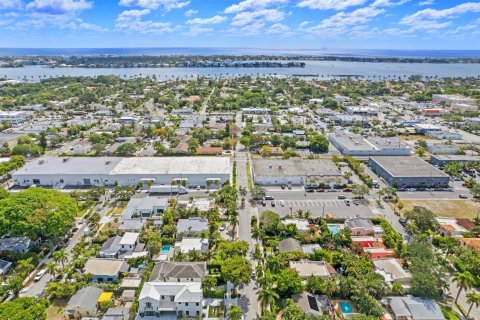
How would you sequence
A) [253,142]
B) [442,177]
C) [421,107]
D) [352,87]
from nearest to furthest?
[442,177]
[253,142]
[421,107]
[352,87]

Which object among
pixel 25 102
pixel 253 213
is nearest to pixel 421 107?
pixel 253 213

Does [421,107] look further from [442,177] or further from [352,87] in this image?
[442,177]

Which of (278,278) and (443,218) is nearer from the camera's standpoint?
(278,278)

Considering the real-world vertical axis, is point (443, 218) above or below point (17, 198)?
below

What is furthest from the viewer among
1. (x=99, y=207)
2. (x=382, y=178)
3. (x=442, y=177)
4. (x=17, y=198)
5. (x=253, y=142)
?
(x=253, y=142)

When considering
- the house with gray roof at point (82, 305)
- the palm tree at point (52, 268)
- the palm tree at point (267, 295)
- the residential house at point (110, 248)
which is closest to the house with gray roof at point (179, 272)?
the house with gray roof at point (82, 305)
